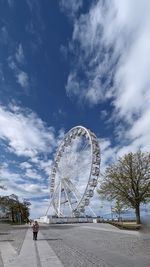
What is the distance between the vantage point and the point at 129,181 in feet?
142

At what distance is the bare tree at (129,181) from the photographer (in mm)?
42625

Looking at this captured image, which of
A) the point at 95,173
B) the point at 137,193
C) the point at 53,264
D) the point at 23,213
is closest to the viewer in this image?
the point at 53,264

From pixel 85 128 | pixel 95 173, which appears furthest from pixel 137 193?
pixel 85 128

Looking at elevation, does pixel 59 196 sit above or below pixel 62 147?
below

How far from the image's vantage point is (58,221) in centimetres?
6525

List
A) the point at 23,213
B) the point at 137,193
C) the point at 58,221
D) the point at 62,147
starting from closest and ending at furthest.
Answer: the point at 137,193
the point at 58,221
the point at 62,147
the point at 23,213

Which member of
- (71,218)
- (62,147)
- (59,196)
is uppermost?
(62,147)

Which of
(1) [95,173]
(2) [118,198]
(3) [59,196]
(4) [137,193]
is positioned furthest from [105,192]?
(3) [59,196]

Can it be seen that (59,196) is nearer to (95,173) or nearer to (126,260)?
(95,173)

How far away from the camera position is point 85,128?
67.8m

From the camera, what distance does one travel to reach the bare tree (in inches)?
1678

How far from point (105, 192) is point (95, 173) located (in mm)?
16052

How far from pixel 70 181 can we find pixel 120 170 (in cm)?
2295

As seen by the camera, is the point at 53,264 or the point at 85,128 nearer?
the point at 53,264
